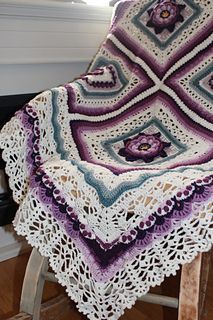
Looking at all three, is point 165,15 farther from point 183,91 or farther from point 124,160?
point 124,160

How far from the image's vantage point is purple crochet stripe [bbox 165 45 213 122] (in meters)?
0.88

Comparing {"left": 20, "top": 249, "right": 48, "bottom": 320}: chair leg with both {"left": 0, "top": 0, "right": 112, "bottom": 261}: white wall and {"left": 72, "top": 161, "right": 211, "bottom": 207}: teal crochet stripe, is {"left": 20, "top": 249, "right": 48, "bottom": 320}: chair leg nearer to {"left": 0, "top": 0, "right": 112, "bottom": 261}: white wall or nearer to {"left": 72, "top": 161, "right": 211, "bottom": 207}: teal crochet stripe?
{"left": 72, "top": 161, "right": 211, "bottom": 207}: teal crochet stripe

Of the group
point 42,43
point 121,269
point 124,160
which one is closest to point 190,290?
point 121,269

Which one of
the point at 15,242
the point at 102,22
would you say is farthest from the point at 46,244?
the point at 102,22

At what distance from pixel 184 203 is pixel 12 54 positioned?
2.32ft

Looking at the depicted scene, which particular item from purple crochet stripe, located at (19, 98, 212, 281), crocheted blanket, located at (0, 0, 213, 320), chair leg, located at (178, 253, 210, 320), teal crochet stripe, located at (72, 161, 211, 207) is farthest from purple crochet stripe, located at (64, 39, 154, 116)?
chair leg, located at (178, 253, 210, 320)

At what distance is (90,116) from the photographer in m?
0.90

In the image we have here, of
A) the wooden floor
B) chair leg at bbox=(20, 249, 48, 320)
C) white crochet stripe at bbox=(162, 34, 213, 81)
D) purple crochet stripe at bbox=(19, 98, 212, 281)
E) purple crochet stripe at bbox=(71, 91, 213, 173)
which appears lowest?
the wooden floor

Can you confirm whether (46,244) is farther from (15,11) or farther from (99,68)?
(15,11)

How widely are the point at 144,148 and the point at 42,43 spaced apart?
0.52 m

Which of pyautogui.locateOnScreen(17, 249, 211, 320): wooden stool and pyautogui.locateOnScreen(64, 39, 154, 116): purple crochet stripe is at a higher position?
pyautogui.locateOnScreen(64, 39, 154, 116): purple crochet stripe

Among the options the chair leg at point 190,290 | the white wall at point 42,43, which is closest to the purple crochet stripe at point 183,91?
the chair leg at point 190,290

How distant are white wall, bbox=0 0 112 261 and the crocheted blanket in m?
0.24

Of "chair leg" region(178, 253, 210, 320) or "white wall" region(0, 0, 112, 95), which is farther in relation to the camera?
"white wall" region(0, 0, 112, 95)
